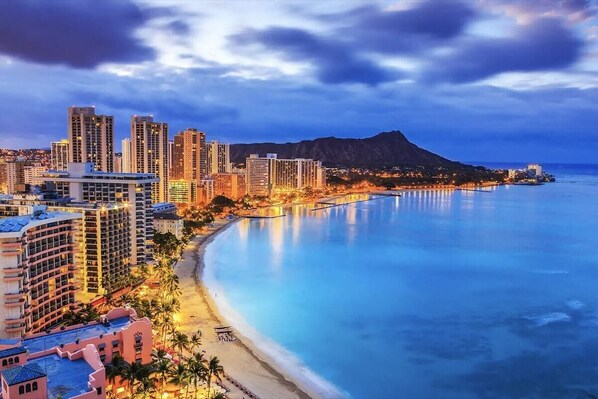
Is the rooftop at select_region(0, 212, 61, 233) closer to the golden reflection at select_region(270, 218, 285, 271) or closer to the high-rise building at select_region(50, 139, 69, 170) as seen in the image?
the golden reflection at select_region(270, 218, 285, 271)

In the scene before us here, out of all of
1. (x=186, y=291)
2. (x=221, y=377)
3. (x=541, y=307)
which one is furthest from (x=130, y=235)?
(x=541, y=307)

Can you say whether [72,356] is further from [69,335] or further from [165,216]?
[165,216]

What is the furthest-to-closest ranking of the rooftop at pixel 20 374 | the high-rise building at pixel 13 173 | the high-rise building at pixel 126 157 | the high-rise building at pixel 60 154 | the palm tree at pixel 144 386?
the high-rise building at pixel 126 157
the high-rise building at pixel 13 173
the high-rise building at pixel 60 154
the palm tree at pixel 144 386
the rooftop at pixel 20 374

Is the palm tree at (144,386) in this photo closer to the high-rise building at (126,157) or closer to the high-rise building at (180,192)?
the high-rise building at (180,192)

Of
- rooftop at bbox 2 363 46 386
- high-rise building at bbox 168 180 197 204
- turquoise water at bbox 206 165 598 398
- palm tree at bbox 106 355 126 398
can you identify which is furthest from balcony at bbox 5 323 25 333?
high-rise building at bbox 168 180 197 204

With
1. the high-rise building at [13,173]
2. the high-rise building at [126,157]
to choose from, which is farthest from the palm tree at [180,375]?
the high-rise building at [13,173]

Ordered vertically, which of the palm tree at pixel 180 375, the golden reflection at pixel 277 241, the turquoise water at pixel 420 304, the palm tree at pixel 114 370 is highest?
the palm tree at pixel 114 370

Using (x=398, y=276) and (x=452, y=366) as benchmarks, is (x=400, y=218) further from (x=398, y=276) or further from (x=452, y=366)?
(x=452, y=366)

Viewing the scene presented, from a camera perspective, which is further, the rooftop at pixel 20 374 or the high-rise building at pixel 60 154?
the high-rise building at pixel 60 154
